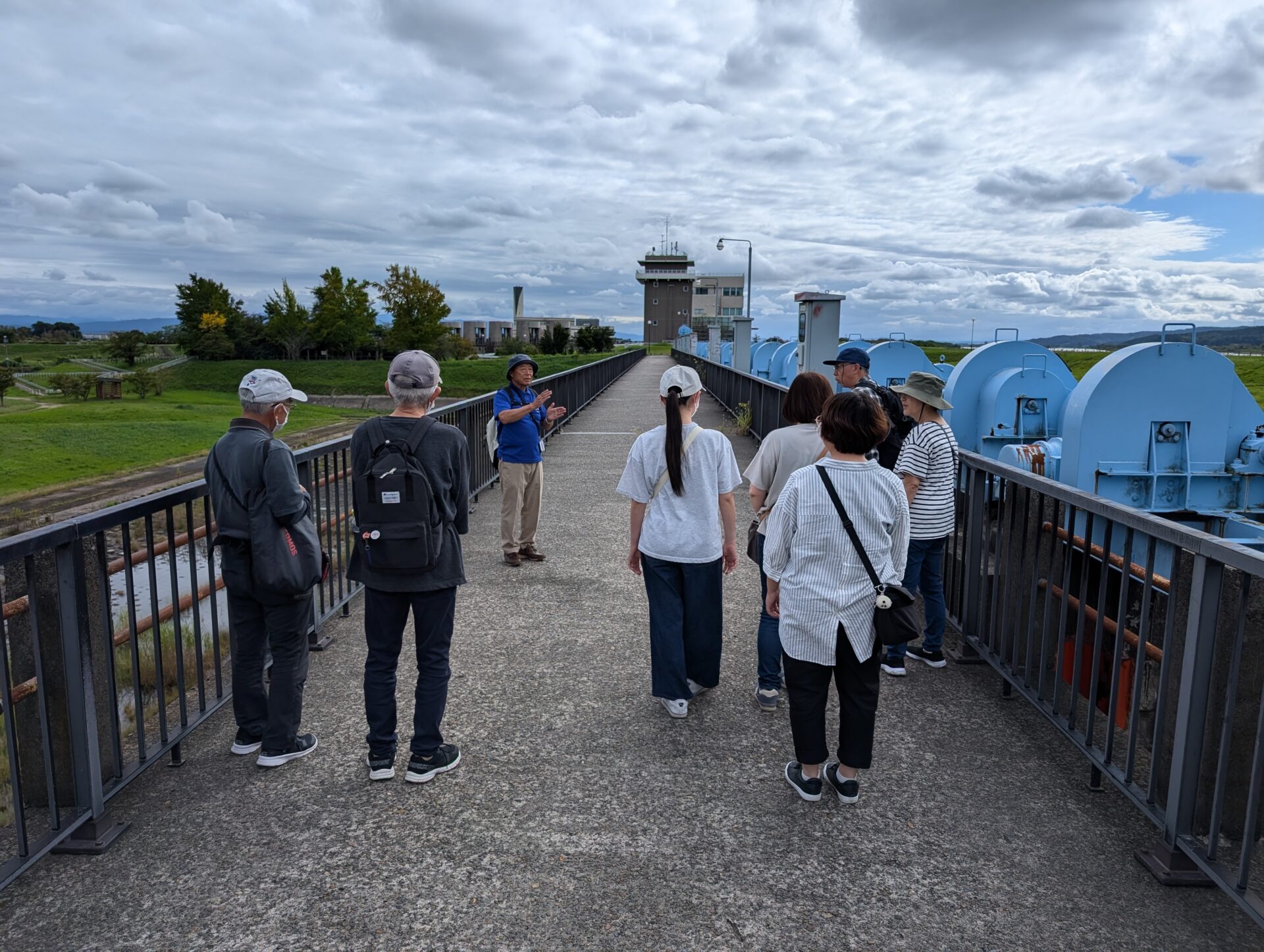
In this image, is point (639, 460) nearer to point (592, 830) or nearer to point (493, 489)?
point (592, 830)

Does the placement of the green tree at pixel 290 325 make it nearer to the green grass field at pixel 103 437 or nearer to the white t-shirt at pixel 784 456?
the green grass field at pixel 103 437

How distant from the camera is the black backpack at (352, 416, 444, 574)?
11.2ft

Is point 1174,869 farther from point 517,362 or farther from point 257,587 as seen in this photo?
point 517,362

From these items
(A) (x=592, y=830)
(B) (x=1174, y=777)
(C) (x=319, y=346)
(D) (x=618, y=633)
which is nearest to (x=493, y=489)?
(D) (x=618, y=633)

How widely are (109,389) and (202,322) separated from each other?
21.7 metres

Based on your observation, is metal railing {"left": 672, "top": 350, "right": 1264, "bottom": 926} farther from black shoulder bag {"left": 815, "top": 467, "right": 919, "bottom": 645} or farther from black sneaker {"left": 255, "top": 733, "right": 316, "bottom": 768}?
black sneaker {"left": 255, "top": 733, "right": 316, "bottom": 768}

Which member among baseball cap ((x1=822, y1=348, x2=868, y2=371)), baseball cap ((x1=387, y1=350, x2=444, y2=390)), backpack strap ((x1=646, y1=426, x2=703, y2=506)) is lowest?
backpack strap ((x1=646, y1=426, x2=703, y2=506))

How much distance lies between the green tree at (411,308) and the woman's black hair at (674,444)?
12827cm

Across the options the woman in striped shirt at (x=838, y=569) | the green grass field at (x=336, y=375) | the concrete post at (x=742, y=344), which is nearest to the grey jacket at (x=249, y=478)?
the woman in striped shirt at (x=838, y=569)

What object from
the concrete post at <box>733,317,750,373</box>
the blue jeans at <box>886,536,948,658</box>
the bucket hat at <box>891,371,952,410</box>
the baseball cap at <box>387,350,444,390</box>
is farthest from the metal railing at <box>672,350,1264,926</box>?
the concrete post at <box>733,317,750,373</box>

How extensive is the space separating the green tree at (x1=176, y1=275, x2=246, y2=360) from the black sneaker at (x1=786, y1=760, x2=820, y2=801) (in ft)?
501

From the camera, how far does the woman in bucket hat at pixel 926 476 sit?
15.5 ft

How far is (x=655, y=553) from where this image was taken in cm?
423

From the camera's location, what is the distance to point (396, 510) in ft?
11.2
